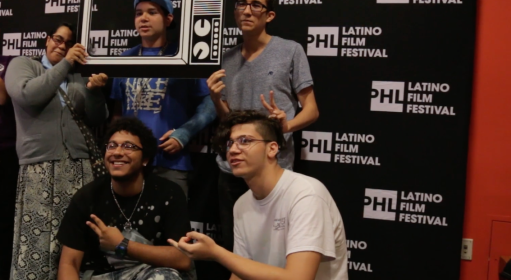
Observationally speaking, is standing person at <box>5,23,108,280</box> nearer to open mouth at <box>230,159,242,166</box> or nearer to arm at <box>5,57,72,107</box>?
arm at <box>5,57,72,107</box>

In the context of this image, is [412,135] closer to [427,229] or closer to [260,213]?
[427,229]

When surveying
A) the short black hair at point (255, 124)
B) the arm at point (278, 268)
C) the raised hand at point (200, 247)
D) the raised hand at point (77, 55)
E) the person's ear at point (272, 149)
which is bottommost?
the arm at point (278, 268)

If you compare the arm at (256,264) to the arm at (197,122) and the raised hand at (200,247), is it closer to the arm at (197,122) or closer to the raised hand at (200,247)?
the raised hand at (200,247)

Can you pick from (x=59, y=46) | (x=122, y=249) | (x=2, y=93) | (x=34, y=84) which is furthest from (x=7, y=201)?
(x=122, y=249)

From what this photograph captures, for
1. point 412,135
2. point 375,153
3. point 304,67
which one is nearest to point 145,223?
point 304,67

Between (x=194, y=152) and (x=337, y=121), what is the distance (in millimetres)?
912

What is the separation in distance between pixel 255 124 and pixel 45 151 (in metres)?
1.41

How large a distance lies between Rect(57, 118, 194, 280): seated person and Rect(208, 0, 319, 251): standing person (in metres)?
0.39

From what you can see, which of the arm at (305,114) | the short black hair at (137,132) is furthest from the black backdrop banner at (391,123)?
the short black hair at (137,132)

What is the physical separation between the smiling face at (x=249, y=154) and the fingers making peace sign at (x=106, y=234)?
682 millimetres

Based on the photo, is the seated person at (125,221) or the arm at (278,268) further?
the seated person at (125,221)

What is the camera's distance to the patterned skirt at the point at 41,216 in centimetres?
244

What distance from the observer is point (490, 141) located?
2.45 m

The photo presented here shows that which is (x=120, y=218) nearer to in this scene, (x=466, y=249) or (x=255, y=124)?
(x=255, y=124)
